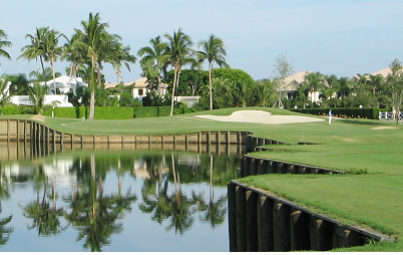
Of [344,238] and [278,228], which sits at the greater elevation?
[344,238]

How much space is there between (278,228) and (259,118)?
190 feet

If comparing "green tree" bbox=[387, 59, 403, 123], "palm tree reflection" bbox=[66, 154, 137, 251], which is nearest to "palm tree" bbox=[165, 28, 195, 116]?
"green tree" bbox=[387, 59, 403, 123]

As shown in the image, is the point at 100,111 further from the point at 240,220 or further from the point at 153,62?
the point at 240,220

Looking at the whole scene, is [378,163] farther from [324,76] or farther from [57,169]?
[324,76]

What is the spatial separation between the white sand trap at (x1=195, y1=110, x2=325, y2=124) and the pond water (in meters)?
25.9

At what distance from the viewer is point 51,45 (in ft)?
297

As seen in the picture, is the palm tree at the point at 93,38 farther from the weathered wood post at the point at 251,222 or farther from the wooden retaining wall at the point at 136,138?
the weathered wood post at the point at 251,222

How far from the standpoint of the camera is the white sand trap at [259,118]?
68.7 metres

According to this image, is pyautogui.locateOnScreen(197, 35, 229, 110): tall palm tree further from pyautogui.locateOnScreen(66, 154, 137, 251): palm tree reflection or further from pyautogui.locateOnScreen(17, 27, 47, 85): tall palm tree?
pyautogui.locateOnScreen(66, 154, 137, 251): palm tree reflection

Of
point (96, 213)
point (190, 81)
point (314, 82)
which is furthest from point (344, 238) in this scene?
point (190, 81)

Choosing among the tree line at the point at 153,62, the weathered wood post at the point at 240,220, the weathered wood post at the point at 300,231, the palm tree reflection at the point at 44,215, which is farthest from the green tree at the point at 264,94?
the weathered wood post at the point at 300,231

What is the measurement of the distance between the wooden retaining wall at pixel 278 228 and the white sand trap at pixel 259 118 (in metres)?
51.4

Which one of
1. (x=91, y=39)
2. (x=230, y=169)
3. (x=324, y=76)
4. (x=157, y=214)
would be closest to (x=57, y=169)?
(x=230, y=169)

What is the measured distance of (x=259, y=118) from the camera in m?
71.2
